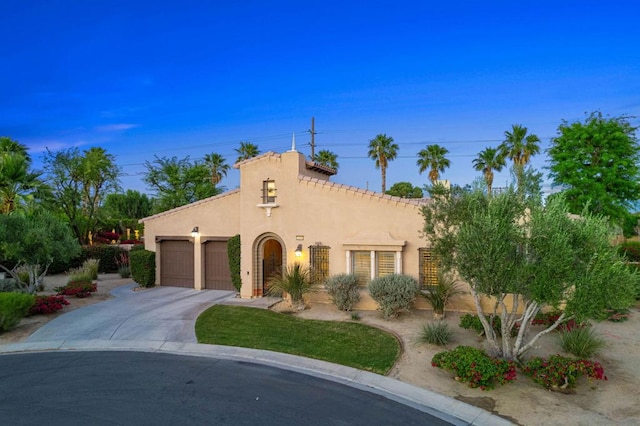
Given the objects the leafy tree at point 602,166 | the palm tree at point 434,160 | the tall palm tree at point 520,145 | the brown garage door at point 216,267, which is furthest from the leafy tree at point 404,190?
the brown garage door at point 216,267

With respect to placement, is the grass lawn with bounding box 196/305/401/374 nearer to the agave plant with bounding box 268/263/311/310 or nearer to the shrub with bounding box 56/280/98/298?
the agave plant with bounding box 268/263/311/310

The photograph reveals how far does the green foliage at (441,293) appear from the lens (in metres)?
13.6

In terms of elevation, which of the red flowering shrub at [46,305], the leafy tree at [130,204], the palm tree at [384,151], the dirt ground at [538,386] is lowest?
the dirt ground at [538,386]

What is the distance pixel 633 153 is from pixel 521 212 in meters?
18.5

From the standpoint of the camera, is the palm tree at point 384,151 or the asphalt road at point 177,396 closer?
the asphalt road at point 177,396

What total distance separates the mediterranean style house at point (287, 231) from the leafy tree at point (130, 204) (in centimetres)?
3519

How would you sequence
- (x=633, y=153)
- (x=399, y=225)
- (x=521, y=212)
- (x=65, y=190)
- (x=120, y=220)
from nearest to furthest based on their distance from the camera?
(x=521, y=212) < (x=399, y=225) < (x=633, y=153) < (x=65, y=190) < (x=120, y=220)

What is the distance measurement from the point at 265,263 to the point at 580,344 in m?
12.1

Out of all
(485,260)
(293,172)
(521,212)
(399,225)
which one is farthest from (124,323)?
(521,212)

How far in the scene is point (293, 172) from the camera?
16.8 m

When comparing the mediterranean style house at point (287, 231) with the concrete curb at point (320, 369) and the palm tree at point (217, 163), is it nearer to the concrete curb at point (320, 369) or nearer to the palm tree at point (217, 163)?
the concrete curb at point (320, 369)

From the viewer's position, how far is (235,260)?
1769cm

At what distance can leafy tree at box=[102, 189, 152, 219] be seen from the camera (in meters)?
51.1

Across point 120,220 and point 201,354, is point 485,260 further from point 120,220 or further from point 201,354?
point 120,220
